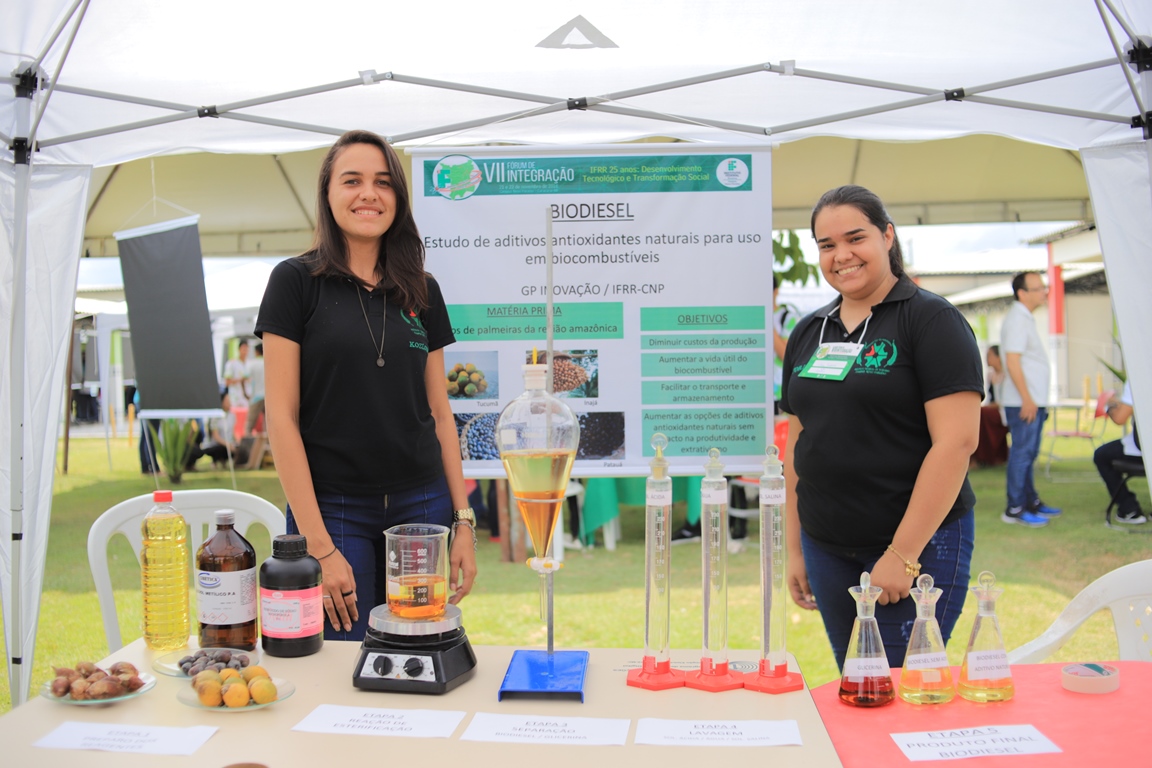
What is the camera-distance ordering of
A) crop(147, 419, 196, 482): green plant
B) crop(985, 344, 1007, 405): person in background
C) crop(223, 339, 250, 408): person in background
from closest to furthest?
1. crop(985, 344, 1007, 405): person in background
2. crop(147, 419, 196, 482): green plant
3. crop(223, 339, 250, 408): person in background

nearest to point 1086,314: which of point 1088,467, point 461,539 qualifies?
point 1088,467

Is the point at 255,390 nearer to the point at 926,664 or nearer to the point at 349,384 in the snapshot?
the point at 349,384

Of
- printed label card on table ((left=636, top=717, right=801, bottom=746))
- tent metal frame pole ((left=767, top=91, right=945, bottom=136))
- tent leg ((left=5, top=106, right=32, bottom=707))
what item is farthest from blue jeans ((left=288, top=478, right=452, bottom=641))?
tent metal frame pole ((left=767, top=91, right=945, bottom=136))

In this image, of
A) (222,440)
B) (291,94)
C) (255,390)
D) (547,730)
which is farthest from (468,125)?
(255,390)

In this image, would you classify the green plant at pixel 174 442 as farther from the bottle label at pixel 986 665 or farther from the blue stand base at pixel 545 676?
the bottle label at pixel 986 665

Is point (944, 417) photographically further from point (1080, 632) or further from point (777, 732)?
point (1080, 632)

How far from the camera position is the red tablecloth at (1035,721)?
3.57 feet

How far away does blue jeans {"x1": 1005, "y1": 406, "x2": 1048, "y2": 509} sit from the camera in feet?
19.2

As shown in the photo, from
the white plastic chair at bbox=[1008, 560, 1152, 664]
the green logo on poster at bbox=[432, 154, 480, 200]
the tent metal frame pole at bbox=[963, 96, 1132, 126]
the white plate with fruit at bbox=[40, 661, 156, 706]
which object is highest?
the tent metal frame pole at bbox=[963, 96, 1132, 126]

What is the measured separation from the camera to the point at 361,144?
1.92m

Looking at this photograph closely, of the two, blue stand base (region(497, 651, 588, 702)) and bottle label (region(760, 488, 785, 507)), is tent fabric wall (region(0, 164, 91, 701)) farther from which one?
bottle label (region(760, 488, 785, 507))

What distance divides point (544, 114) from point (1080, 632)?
330 centimetres

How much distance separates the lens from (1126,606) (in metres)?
1.80

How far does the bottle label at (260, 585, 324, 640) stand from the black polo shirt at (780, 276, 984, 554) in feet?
3.73
